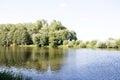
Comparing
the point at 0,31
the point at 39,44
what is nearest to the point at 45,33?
the point at 39,44

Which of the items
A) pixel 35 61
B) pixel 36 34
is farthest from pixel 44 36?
pixel 35 61

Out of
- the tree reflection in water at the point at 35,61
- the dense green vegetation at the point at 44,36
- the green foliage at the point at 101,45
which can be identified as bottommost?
the tree reflection in water at the point at 35,61

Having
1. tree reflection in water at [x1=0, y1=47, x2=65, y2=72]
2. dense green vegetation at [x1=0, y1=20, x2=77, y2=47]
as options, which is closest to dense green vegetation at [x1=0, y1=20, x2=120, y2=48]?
dense green vegetation at [x1=0, y1=20, x2=77, y2=47]

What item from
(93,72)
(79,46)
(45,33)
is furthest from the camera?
(45,33)

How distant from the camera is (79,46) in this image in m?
82.0

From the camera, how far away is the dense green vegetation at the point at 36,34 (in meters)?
84.9

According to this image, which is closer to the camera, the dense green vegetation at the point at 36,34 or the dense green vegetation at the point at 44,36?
the dense green vegetation at the point at 44,36

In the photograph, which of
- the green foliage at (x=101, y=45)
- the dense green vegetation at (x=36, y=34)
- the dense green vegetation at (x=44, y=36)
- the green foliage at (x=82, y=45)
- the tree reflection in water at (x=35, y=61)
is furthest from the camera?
the dense green vegetation at (x=36, y=34)

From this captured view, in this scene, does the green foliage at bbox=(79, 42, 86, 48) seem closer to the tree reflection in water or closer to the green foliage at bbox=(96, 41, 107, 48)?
the green foliage at bbox=(96, 41, 107, 48)

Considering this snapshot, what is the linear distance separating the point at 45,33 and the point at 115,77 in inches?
2534

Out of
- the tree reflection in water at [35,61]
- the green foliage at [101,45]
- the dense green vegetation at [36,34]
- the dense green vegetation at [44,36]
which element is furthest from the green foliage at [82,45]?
the tree reflection in water at [35,61]

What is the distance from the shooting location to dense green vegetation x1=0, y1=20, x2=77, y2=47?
8488 cm

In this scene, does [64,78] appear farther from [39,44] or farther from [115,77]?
[39,44]

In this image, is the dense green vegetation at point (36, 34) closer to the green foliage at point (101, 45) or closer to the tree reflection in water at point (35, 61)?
the green foliage at point (101, 45)
